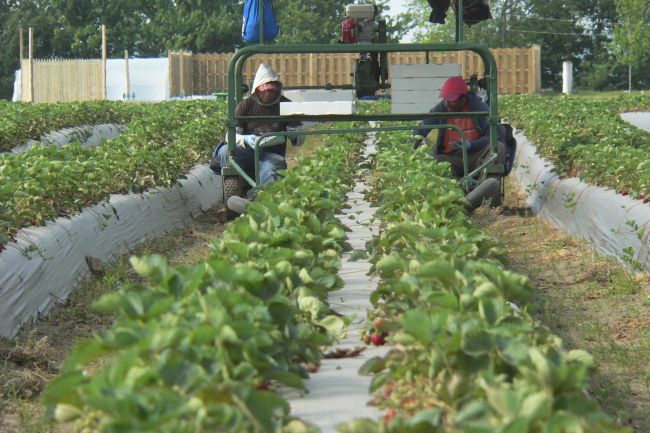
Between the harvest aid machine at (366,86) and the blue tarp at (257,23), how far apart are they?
0.07 ft

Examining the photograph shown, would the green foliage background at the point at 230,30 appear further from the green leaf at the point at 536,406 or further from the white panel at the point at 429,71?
the green leaf at the point at 536,406

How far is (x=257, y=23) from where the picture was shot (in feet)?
32.0

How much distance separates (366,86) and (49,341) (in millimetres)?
4845

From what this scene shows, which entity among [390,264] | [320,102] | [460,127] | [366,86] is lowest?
[390,264]

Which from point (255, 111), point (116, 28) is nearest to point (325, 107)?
point (255, 111)

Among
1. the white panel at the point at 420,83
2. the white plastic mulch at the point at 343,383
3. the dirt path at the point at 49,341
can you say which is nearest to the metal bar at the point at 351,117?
the white panel at the point at 420,83

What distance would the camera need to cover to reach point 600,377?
570 cm

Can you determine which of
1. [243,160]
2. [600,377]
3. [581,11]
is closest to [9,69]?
[581,11]

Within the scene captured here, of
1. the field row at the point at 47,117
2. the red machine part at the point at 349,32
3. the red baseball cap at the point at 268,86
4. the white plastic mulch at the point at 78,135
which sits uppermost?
the red machine part at the point at 349,32

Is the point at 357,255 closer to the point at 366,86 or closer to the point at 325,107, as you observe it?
the point at 325,107

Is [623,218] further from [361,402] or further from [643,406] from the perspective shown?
[361,402]

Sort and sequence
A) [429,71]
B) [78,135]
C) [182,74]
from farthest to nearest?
[182,74], [78,135], [429,71]

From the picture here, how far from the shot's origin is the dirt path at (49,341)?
5.28 m

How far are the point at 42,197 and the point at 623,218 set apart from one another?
13.0 feet
